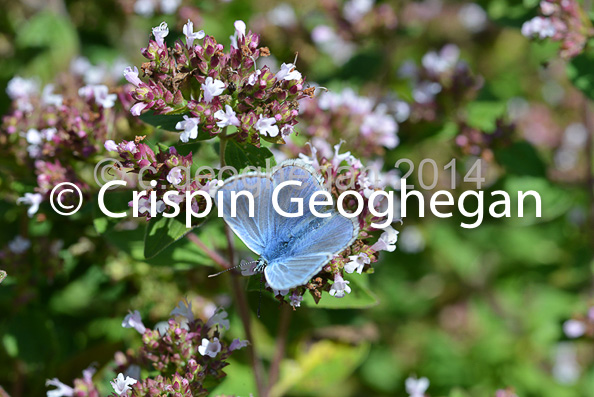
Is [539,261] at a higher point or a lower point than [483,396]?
higher

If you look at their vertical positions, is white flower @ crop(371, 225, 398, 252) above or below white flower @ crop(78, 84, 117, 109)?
below

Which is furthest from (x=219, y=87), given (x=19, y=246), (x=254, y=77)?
(x=19, y=246)

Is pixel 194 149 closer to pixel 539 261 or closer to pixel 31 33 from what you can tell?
pixel 31 33

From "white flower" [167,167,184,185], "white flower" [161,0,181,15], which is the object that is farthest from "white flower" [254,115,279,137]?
"white flower" [161,0,181,15]

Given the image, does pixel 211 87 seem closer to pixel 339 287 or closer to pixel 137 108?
pixel 137 108

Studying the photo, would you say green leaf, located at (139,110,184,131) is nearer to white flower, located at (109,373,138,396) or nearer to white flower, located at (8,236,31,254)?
white flower, located at (109,373,138,396)

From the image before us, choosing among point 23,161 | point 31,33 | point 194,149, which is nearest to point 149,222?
point 194,149

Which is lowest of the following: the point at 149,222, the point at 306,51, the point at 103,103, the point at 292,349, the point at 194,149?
the point at 292,349
